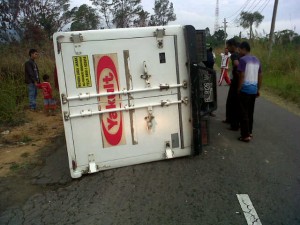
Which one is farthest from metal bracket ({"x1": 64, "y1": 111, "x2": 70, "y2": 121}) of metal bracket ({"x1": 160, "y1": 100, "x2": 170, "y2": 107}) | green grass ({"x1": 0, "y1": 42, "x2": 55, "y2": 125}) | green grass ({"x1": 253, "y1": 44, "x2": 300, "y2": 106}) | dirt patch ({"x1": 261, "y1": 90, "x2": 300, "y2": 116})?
green grass ({"x1": 253, "y1": 44, "x2": 300, "y2": 106})

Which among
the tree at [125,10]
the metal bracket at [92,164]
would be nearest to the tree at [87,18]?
the tree at [125,10]

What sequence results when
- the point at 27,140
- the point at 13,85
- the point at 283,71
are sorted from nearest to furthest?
the point at 27,140 → the point at 13,85 → the point at 283,71

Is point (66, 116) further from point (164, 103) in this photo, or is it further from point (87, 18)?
point (87, 18)

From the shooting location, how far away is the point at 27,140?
6.62 m

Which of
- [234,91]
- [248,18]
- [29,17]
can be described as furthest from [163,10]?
[234,91]

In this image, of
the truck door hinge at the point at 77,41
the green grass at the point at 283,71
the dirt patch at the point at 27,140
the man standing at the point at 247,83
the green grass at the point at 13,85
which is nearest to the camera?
the truck door hinge at the point at 77,41

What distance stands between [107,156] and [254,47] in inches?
705

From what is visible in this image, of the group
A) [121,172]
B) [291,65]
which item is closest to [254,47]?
[291,65]

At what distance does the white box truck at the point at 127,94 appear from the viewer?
13.7ft

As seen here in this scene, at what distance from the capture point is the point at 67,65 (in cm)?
410

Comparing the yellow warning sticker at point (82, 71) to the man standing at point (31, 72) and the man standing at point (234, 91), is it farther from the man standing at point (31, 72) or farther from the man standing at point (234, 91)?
the man standing at point (31, 72)

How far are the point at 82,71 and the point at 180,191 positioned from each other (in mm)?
2085

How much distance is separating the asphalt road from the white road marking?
5 cm

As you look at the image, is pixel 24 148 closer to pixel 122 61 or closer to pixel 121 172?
pixel 121 172
